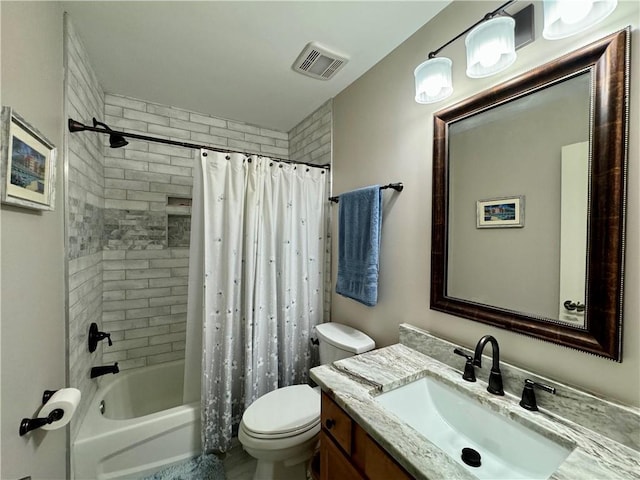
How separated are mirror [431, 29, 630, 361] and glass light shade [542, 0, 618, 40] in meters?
0.09

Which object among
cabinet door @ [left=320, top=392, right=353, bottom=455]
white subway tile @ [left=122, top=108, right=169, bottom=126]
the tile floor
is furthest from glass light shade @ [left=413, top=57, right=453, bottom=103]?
the tile floor

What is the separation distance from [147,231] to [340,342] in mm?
1781

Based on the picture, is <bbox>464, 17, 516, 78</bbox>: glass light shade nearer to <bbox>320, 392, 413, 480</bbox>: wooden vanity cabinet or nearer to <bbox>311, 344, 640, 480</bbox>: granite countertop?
<bbox>311, 344, 640, 480</bbox>: granite countertop

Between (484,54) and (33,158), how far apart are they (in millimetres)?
1604

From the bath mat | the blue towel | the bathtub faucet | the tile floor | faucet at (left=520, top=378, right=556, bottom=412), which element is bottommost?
the tile floor

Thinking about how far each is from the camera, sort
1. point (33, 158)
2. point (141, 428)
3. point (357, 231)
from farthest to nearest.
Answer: point (357, 231), point (141, 428), point (33, 158)

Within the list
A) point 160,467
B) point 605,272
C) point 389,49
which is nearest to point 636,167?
point 605,272

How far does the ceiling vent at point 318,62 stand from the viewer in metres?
1.50

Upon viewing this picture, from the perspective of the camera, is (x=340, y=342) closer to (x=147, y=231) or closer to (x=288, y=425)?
(x=288, y=425)

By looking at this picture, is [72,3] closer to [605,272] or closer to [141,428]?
[141,428]

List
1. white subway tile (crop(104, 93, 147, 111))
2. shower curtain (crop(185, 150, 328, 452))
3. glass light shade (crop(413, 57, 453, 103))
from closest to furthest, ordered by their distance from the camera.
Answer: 1. glass light shade (crop(413, 57, 453, 103))
2. shower curtain (crop(185, 150, 328, 452))
3. white subway tile (crop(104, 93, 147, 111))

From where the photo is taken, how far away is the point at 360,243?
159cm

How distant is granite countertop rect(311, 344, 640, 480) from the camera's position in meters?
0.63

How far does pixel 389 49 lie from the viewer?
1.50 m
